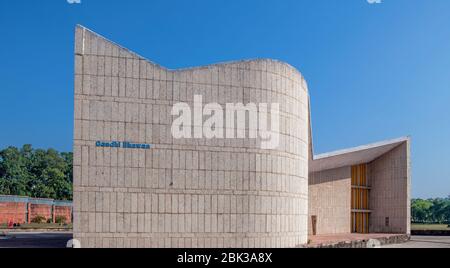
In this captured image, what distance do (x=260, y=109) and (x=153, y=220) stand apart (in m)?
7.91

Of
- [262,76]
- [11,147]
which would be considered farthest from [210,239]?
[11,147]

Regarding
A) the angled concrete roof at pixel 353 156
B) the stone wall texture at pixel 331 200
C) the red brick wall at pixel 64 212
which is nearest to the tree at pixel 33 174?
the red brick wall at pixel 64 212

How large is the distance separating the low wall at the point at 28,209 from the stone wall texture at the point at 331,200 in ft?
120

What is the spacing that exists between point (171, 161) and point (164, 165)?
401 mm

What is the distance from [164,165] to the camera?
21.8 meters

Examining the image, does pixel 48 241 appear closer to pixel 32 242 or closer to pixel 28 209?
pixel 32 242

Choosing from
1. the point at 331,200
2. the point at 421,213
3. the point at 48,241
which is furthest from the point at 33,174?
the point at 421,213

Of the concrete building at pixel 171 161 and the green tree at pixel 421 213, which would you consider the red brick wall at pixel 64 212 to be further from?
Answer: the green tree at pixel 421 213

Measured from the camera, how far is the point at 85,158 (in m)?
20.8

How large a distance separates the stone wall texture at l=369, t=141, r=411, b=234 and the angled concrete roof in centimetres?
93

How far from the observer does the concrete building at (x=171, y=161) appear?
68.5ft

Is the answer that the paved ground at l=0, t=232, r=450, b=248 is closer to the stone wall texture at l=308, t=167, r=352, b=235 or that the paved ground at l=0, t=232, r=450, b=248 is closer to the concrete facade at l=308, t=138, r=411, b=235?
the stone wall texture at l=308, t=167, r=352, b=235

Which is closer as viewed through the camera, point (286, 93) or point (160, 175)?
point (160, 175)

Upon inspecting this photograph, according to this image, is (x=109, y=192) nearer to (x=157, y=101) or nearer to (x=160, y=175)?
(x=160, y=175)
